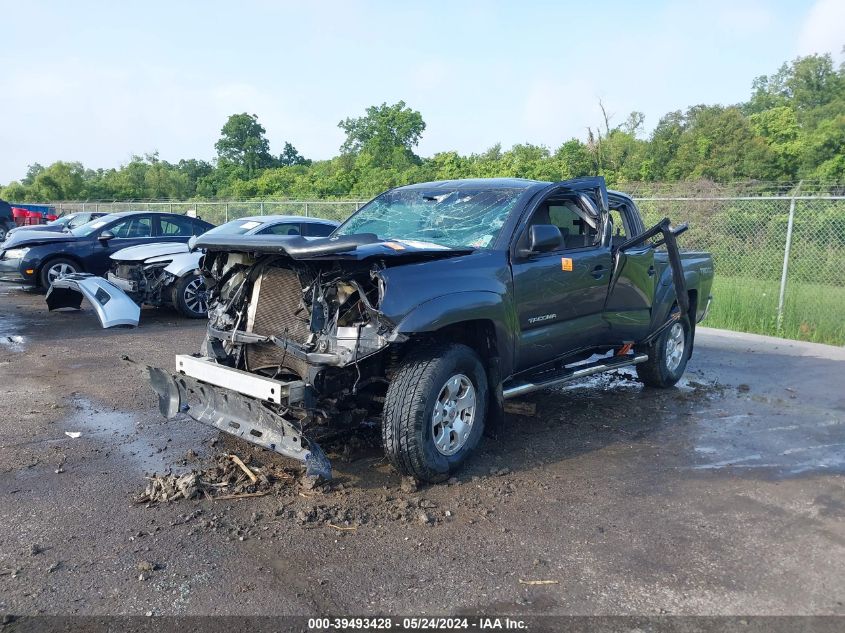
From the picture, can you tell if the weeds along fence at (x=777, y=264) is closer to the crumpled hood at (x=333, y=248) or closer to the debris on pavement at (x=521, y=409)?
the debris on pavement at (x=521, y=409)

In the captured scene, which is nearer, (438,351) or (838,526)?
(838,526)

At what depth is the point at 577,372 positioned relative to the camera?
221 inches

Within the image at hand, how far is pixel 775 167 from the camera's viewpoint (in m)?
28.9

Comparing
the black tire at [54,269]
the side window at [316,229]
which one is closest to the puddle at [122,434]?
the side window at [316,229]

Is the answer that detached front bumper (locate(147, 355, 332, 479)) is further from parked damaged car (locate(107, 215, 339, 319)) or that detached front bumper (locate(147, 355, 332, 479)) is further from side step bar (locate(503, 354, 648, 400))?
parked damaged car (locate(107, 215, 339, 319))

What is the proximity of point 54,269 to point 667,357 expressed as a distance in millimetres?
10660

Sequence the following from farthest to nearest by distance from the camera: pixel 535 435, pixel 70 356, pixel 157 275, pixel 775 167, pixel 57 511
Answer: pixel 775 167, pixel 157 275, pixel 70 356, pixel 535 435, pixel 57 511

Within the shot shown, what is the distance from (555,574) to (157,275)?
29.3ft

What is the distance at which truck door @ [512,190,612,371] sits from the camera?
5.07m

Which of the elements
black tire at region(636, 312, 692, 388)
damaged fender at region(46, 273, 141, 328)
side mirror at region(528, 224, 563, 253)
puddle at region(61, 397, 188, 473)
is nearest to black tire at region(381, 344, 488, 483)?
side mirror at region(528, 224, 563, 253)

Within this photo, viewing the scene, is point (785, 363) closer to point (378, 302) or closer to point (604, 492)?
point (604, 492)

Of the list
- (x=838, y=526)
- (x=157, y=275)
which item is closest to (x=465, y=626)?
(x=838, y=526)

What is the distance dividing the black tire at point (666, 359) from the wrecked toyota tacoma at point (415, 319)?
87 cm

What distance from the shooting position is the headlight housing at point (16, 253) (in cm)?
1249
